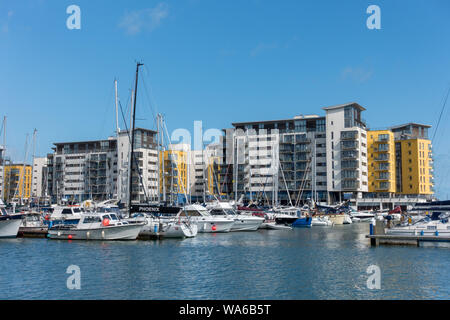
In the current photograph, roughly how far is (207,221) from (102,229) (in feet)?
55.1

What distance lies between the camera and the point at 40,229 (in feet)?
181

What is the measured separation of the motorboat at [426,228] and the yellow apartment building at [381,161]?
91328 millimetres

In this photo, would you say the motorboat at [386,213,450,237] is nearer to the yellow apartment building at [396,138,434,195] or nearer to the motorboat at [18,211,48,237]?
the motorboat at [18,211,48,237]

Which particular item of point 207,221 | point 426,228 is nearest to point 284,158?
point 207,221

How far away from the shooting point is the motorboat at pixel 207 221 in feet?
196

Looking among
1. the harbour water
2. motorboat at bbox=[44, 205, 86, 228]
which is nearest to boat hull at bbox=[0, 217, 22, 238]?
motorboat at bbox=[44, 205, 86, 228]

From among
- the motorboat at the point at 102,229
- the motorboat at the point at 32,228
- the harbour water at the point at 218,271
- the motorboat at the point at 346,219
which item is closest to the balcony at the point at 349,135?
the motorboat at the point at 346,219

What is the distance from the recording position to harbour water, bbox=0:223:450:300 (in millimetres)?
24062

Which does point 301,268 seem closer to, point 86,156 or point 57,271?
point 57,271

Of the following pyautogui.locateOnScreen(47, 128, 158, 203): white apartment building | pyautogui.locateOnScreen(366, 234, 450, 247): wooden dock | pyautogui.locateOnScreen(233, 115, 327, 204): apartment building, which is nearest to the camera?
pyautogui.locateOnScreen(366, 234, 450, 247): wooden dock

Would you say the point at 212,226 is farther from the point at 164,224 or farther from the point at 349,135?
the point at 349,135

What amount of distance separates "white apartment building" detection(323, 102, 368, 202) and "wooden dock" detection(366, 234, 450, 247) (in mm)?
83324

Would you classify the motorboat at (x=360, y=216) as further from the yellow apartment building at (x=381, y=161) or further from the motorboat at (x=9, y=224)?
the motorboat at (x=9, y=224)
